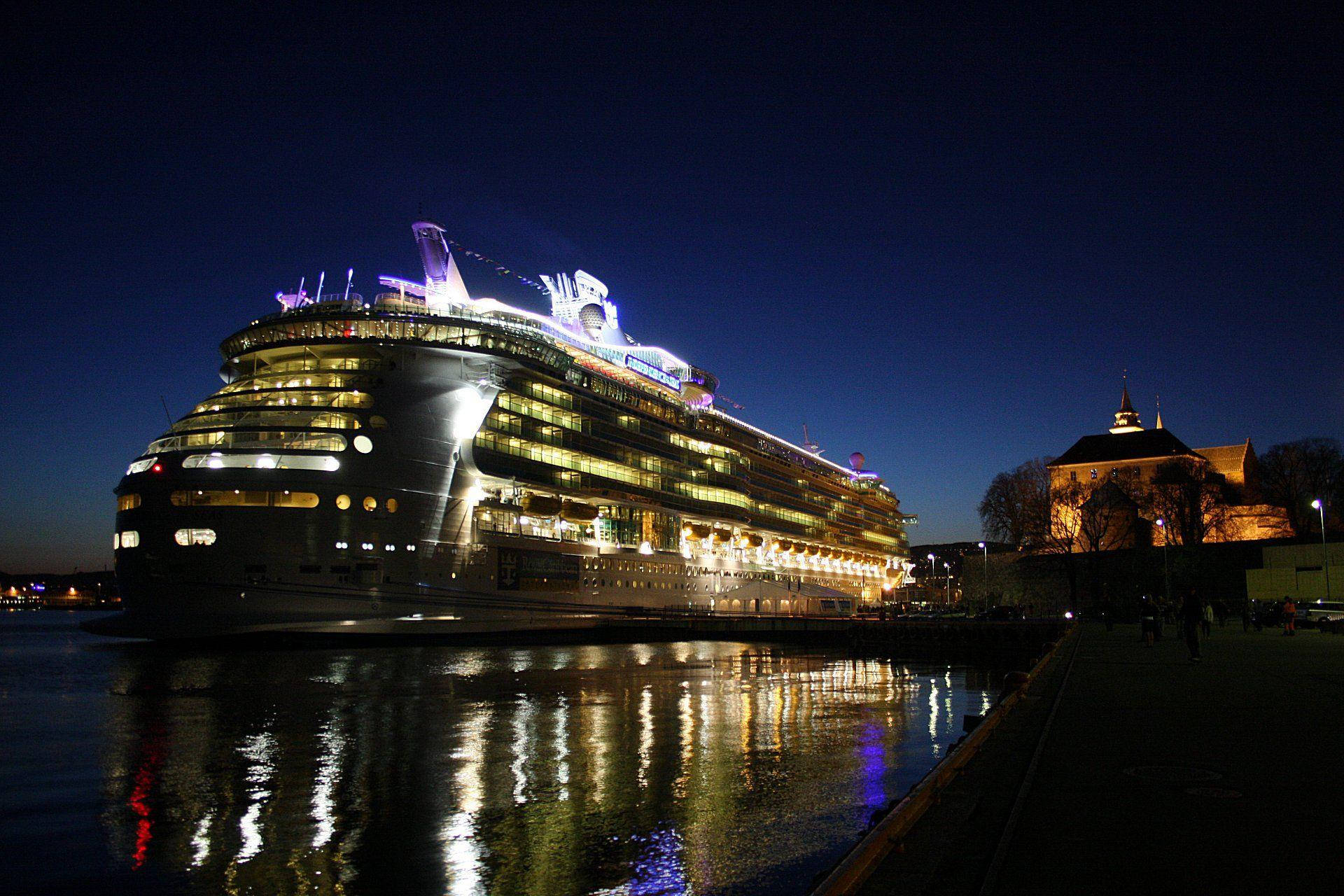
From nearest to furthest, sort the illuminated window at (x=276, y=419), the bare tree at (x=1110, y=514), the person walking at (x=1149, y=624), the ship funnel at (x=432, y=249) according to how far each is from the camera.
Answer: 1. the person walking at (x=1149, y=624)
2. the illuminated window at (x=276, y=419)
3. the ship funnel at (x=432, y=249)
4. the bare tree at (x=1110, y=514)

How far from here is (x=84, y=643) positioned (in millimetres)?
68562

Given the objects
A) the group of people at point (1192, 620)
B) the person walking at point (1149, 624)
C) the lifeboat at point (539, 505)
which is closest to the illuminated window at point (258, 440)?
the lifeboat at point (539, 505)

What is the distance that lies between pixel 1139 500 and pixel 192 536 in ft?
301

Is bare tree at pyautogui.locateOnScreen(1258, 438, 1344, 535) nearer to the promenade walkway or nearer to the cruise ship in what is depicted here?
the cruise ship

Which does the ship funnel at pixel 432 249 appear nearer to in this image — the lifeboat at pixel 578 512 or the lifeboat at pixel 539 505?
the lifeboat at pixel 539 505

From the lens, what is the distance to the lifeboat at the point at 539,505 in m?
62.3

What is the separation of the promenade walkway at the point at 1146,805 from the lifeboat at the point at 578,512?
5062cm

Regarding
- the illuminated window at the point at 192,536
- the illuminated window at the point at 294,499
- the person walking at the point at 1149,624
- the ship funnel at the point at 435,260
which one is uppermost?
the ship funnel at the point at 435,260

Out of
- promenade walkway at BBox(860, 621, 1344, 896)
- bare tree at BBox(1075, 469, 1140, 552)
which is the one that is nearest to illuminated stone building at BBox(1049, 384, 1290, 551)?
bare tree at BBox(1075, 469, 1140, 552)

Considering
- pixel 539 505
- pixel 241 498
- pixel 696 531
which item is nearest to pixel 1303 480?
pixel 696 531

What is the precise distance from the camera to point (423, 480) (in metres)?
53.4

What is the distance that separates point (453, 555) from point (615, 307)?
34.4 meters

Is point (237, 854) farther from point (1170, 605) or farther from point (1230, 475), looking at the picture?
point (1230, 475)

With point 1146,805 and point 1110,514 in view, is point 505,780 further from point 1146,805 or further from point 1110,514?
point 1110,514
